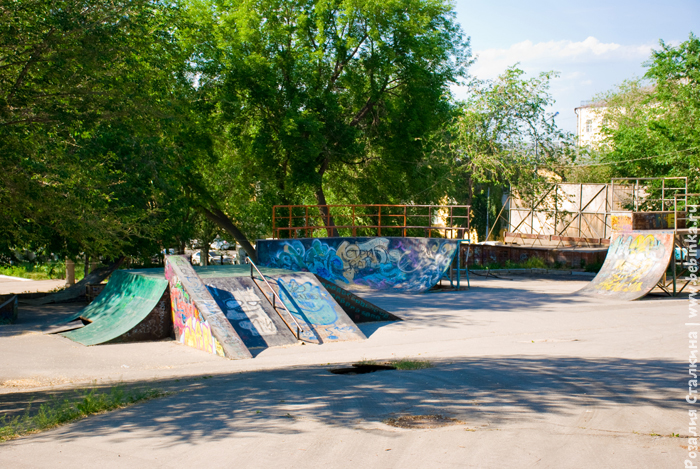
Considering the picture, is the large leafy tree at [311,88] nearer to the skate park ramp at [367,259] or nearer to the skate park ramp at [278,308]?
the skate park ramp at [367,259]

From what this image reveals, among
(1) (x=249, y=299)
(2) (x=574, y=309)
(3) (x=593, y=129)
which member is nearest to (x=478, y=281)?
(2) (x=574, y=309)

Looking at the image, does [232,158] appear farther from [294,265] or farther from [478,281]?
[478,281]

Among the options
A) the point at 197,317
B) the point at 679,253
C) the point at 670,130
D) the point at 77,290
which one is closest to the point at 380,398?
the point at 197,317

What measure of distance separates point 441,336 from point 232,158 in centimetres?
1807

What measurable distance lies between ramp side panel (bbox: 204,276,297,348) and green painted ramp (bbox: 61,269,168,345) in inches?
56.2

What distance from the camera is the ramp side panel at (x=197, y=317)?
10.7 metres

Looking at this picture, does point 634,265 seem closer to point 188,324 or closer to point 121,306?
point 188,324

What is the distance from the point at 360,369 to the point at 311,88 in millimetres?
19696

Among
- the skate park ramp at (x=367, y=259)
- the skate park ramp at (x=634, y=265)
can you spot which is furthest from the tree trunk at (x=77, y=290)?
the skate park ramp at (x=634, y=265)

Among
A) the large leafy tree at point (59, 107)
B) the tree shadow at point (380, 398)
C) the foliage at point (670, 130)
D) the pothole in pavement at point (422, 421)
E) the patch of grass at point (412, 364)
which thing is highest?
the foliage at point (670, 130)

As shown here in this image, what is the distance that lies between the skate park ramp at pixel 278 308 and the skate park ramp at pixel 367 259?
6241mm

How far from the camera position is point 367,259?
2100 cm

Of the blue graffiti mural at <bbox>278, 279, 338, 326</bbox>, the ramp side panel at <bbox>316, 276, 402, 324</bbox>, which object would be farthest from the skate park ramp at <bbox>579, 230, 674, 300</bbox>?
the blue graffiti mural at <bbox>278, 279, 338, 326</bbox>

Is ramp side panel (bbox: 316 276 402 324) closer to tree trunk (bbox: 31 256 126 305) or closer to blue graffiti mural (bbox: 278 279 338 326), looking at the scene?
blue graffiti mural (bbox: 278 279 338 326)
